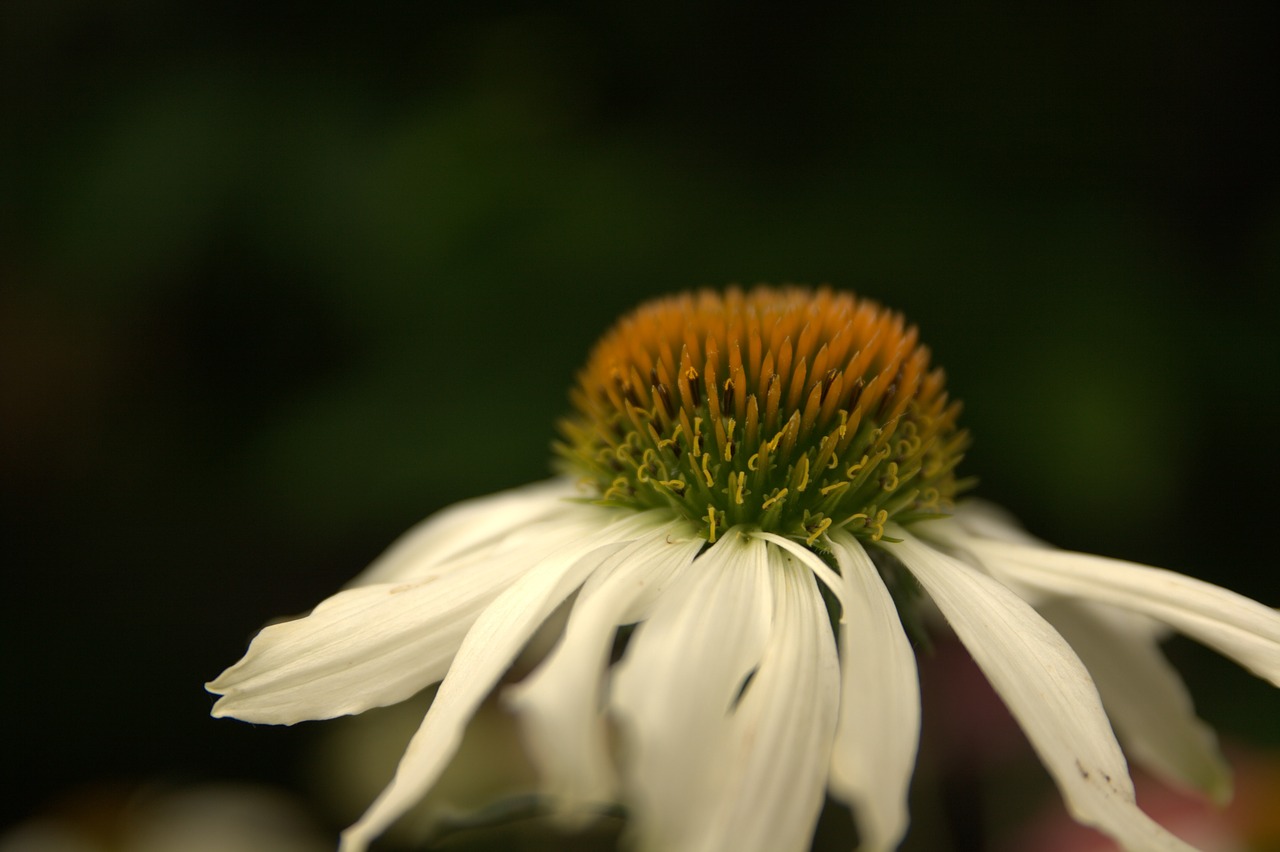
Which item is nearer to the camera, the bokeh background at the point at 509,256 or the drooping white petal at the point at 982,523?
the drooping white petal at the point at 982,523

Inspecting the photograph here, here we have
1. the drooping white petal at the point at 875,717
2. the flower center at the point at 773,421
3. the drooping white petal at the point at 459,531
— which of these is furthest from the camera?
the drooping white petal at the point at 459,531

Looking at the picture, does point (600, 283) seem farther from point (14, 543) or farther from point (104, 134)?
point (14, 543)

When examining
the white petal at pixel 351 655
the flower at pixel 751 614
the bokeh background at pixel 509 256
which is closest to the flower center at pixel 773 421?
the flower at pixel 751 614

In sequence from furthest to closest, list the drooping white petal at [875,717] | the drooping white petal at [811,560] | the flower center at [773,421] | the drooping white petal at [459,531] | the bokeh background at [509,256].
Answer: the bokeh background at [509,256] → the drooping white petal at [459,531] → the flower center at [773,421] → the drooping white petal at [811,560] → the drooping white petal at [875,717]

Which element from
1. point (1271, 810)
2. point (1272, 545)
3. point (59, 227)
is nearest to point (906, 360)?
point (1271, 810)

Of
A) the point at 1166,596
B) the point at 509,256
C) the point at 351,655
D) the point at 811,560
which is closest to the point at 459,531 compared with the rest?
the point at 351,655

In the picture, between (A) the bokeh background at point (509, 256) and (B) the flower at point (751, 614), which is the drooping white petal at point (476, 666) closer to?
(B) the flower at point (751, 614)

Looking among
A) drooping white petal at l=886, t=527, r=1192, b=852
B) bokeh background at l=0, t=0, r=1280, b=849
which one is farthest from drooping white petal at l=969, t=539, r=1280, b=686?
bokeh background at l=0, t=0, r=1280, b=849

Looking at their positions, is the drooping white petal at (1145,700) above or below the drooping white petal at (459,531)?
below

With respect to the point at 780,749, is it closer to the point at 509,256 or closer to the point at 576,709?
the point at 576,709

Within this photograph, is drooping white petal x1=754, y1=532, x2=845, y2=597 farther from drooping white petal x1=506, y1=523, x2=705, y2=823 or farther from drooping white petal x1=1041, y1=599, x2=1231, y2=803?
drooping white petal x1=1041, y1=599, x2=1231, y2=803
